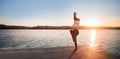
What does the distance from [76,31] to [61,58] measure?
10.1ft

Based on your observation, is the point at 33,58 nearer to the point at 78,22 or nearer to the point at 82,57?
the point at 82,57

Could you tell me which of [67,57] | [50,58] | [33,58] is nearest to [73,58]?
[67,57]

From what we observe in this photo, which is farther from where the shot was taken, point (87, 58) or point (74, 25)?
point (74, 25)

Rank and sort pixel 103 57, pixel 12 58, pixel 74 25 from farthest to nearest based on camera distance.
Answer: pixel 74 25, pixel 103 57, pixel 12 58

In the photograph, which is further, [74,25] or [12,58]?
[74,25]

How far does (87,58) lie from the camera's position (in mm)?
10867

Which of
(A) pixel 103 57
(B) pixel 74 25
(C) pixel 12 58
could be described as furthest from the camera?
(B) pixel 74 25

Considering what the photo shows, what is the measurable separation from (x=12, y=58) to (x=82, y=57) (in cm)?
343

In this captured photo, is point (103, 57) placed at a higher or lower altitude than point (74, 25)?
Result: lower

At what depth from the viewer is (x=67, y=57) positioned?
11.0 m

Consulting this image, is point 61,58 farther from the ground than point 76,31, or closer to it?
closer to it

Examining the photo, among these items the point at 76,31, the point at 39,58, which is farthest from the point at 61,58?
the point at 76,31

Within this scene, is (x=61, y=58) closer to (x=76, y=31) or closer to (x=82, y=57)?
(x=82, y=57)

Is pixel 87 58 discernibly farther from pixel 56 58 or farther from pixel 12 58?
pixel 12 58
